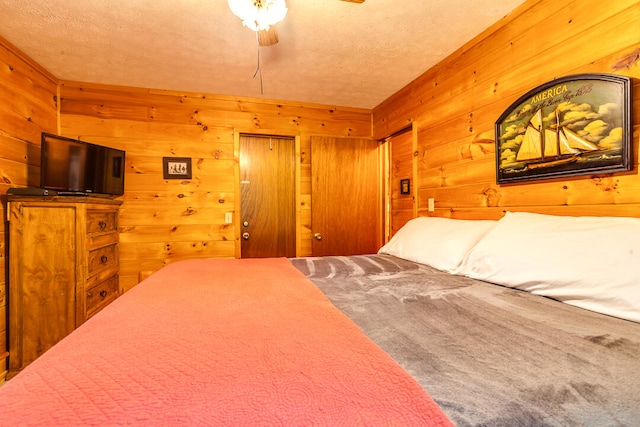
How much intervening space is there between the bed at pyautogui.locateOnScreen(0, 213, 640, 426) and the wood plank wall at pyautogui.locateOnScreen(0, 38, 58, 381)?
1748 mm

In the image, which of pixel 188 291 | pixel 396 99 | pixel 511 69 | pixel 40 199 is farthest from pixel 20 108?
pixel 511 69

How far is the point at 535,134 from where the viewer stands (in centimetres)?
165

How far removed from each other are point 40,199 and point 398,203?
3067 millimetres

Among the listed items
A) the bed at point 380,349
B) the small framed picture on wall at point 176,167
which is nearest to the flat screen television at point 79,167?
the small framed picture on wall at point 176,167

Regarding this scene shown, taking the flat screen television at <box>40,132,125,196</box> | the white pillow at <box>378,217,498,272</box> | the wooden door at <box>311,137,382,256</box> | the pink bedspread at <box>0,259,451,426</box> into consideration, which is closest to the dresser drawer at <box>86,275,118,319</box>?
the flat screen television at <box>40,132,125,196</box>

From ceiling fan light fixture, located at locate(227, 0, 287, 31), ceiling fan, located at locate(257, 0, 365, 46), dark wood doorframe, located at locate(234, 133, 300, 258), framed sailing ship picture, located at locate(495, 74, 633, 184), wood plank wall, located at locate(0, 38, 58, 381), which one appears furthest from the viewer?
dark wood doorframe, located at locate(234, 133, 300, 258)

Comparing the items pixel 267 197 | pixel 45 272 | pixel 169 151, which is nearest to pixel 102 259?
pixel 45 272

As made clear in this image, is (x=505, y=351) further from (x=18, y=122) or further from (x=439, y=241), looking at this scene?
(x=18, y=122)

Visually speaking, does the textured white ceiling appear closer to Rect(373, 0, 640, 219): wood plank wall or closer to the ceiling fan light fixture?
Rect(373, 0, 640, 219): wood plank wall

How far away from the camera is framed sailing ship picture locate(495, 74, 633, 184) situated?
1.29 m

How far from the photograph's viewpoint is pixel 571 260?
112 centimetres

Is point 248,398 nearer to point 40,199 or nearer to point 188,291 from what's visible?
point 188,291

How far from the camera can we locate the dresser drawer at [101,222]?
7.70ft

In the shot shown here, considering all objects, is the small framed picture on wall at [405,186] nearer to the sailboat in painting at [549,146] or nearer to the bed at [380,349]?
the sailboat in painting at [549,146]
